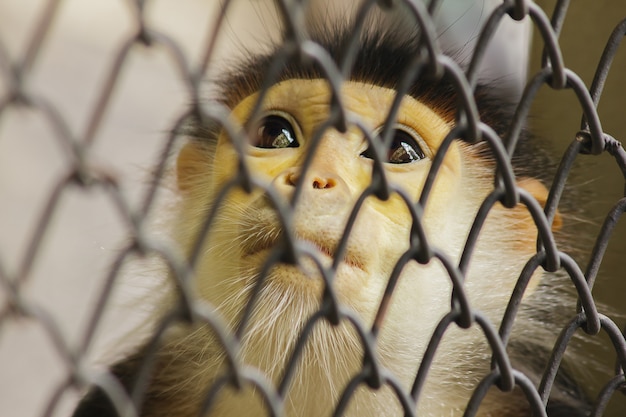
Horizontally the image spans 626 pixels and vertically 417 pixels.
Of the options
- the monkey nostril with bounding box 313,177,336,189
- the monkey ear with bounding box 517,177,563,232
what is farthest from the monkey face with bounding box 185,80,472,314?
the monkey ear with bounding box 517,177,563,232

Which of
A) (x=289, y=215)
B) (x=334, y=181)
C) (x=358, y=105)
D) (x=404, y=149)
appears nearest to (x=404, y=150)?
(x=404, y=149)

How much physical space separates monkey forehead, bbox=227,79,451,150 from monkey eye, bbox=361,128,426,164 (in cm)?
3

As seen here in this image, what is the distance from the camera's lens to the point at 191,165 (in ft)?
4.34

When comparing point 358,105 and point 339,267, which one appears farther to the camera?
point 358,105

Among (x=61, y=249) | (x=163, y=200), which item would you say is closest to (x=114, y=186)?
(x=163, y=200)

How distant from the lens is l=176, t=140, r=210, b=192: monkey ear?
4.32 feet

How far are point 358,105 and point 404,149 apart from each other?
0.42 ft

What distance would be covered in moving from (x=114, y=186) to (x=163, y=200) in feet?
2.95

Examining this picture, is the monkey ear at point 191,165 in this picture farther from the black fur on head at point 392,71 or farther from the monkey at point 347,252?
the black fur on head at point 392,71

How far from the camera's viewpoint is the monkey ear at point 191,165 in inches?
51.9

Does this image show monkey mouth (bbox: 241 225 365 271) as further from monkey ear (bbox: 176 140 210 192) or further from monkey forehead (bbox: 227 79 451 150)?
monkey ear (bbox: 176 140 210 192)

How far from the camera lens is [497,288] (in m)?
1.14

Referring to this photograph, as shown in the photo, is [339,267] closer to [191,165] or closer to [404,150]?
[404,150]

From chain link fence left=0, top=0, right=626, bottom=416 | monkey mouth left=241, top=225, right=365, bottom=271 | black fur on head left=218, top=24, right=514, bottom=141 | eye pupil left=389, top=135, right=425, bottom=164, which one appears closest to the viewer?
chain link fence left=0, top=0, right=626, bottom=416
